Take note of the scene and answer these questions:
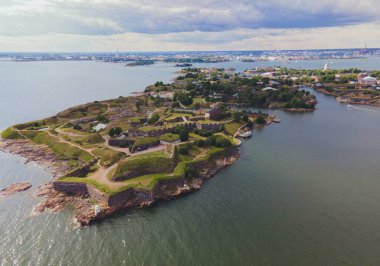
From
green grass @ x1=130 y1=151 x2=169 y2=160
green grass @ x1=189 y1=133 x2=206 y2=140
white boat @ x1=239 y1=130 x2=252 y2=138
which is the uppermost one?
green grass @ x1=130 y1=151 x2=169 y2=160

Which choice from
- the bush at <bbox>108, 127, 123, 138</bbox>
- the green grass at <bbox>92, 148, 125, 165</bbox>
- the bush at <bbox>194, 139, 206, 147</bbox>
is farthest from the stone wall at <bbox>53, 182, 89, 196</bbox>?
the bush at <bbox>108, 127, 123, 138</bbox>

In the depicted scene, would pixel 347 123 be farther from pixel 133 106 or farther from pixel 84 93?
pixel 84 93

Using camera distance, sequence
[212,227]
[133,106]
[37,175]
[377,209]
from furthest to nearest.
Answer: [133,106] → [37,175] → [377,209] → [212,227]

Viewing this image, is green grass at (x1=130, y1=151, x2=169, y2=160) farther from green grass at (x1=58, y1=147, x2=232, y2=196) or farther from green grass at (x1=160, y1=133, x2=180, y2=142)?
green grass at (x1=160, y1=133, x2=180, y2=142)

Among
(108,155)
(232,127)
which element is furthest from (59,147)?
(232,127)

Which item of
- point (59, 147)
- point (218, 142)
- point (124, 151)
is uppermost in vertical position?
point (218, 142)

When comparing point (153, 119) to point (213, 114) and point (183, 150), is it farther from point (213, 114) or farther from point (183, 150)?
point (183, 150)

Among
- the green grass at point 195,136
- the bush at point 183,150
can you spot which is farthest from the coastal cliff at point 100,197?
the green grass at point 195,136

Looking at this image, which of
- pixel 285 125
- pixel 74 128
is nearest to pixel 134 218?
pixel 74 128
